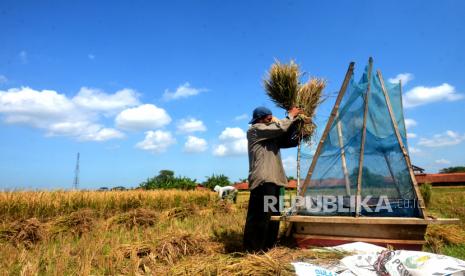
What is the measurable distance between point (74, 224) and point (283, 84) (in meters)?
4.47

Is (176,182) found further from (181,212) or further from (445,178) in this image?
(445,178)

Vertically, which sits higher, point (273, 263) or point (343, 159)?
point (343, 159)

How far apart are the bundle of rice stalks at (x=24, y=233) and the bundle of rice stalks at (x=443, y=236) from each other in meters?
5.31

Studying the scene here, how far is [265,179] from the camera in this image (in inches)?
159

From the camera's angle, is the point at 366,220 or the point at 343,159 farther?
the point at 343,159

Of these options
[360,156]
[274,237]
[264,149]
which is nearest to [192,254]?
[274,237]

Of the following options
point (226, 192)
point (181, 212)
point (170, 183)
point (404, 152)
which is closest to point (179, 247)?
point (404, 152)

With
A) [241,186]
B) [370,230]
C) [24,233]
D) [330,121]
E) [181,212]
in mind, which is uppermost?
[330,121]

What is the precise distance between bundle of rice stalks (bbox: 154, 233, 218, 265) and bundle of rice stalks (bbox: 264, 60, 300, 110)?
6.46 ft

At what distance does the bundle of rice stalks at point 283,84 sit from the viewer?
15.9 feet

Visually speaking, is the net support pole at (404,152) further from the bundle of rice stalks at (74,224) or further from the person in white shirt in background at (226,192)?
the person in white shirt in background at (226,192)

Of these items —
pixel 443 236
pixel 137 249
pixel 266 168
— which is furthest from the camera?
pixel 443 236

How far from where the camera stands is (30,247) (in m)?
5.42

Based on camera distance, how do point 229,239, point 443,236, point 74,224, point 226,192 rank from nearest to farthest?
point 443,236 < point 229,239 < point 74,224 < point 226,192
